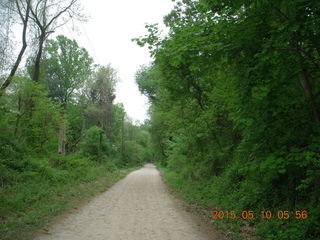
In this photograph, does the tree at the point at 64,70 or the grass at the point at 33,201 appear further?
the tree at the point at 64,70

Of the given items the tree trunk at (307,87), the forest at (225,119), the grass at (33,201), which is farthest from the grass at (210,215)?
the grass at (33,201)

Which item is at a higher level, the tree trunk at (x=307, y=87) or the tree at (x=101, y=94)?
the tree at (x=101, y=94)

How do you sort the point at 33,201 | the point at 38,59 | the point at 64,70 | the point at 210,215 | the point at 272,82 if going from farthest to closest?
the point at 64,70 → the point at 38,59 → the point at 33,201 → the point at 210,215 → the point at 272,82

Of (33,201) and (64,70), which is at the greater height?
(64,70)

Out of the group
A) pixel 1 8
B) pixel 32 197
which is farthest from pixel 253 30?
pixel 1 8

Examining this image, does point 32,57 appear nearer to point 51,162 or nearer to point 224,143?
point 51,162

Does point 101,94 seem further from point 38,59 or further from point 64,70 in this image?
point 38,59

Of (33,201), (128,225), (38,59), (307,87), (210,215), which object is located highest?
(38,59)

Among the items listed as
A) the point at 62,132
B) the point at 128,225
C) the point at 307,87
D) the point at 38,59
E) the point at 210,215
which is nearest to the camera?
the point at 307,87

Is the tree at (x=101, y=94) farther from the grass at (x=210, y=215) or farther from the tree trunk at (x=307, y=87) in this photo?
the tree trunk at (x=307, y=87)
